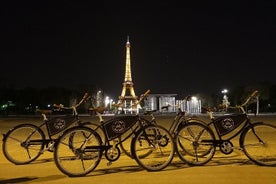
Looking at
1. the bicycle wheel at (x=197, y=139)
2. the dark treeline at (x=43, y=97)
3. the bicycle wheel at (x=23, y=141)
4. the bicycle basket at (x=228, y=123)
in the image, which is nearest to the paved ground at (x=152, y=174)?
the bicycle wheel at (x=197, y=139)

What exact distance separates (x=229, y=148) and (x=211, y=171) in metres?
0.94

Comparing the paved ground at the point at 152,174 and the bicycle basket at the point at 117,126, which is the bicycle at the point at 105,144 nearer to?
the bicycle basket at the point at 117,126

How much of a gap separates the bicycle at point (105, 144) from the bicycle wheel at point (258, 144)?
137 centimetres

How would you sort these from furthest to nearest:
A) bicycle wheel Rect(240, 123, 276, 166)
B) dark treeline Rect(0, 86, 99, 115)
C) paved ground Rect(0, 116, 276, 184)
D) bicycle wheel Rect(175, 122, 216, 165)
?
dark treeline Rect(0, 86, 99, 115)
bicycle wheel Rect(175, 122, 216, 165)
bicycle wheel Rect(240, 123, 276, 166)
paved ground Rect(0, 116, 276, 184)

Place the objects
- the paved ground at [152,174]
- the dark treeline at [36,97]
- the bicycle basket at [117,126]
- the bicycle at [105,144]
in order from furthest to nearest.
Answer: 1. the dark treeline at [36,97]
2. the bicycle basket at [117,126]
3. the bicycle at [105,144]
4. the paved ground at [152,174]

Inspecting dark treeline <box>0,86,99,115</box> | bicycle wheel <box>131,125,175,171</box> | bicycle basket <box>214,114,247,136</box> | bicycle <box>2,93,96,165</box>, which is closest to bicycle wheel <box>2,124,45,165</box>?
bicycle <box>2,93,96,165</box>

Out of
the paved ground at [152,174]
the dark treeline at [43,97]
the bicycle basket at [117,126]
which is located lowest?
the paved ground at [152,174]

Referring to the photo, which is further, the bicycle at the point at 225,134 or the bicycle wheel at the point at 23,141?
the bicycle wheel at the point at 23,141

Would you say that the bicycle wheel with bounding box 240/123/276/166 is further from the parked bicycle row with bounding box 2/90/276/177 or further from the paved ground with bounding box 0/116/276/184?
the paved ground with bounding box 0/116/276/184

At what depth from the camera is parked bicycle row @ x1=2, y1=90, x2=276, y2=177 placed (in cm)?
707

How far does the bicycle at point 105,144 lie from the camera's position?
699 cm

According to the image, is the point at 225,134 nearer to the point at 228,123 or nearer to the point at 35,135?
the point at 228,123

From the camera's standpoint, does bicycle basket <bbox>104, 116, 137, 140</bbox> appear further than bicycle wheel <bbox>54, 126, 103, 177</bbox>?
Yes

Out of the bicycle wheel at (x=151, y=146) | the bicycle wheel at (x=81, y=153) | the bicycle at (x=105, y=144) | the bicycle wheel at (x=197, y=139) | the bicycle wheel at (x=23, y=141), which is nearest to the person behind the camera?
the bicycle wheel at (x=81, y=153)
